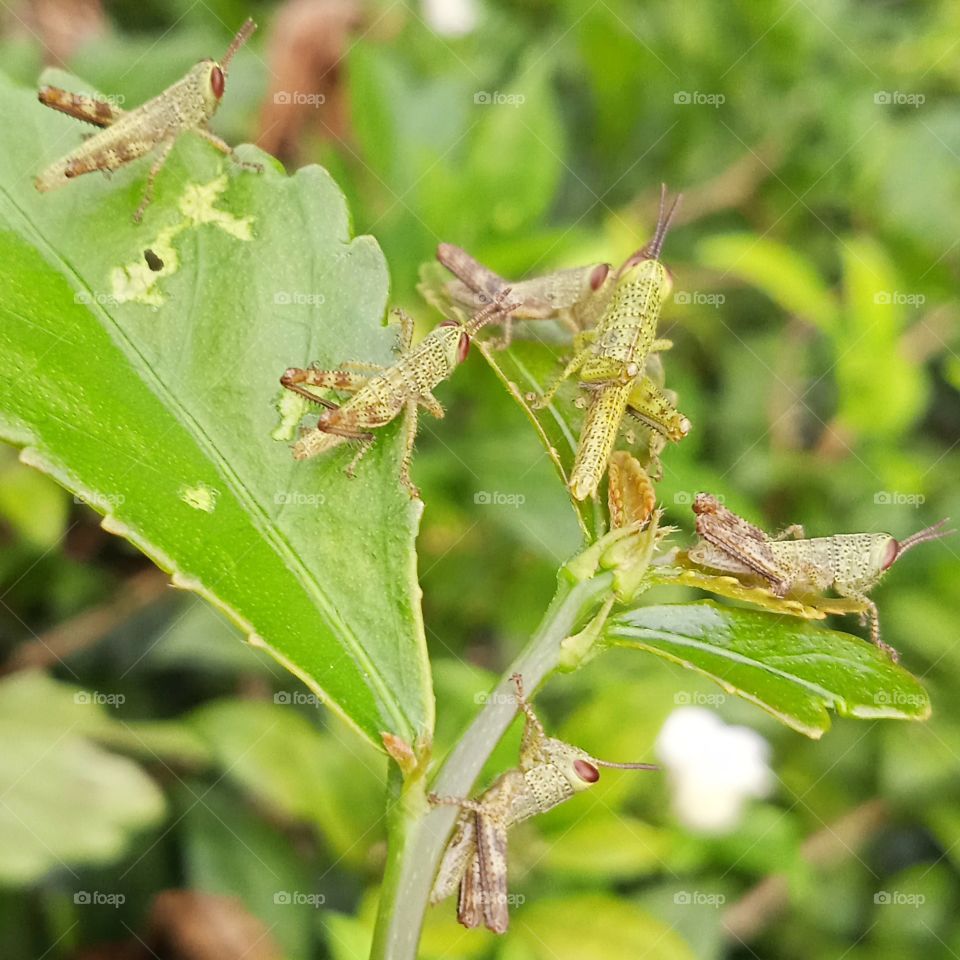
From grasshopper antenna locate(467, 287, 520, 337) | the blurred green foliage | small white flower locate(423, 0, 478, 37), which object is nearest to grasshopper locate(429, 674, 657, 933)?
the blurred green foliage

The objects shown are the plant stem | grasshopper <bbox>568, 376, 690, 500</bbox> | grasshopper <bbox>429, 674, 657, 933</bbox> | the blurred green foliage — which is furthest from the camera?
the blurred green foliage

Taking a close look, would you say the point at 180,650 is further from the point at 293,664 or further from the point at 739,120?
the point at 739,120

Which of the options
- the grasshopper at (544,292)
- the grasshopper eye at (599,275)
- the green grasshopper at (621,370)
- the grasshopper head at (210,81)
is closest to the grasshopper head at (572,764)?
the green grasshopper at (621,370)

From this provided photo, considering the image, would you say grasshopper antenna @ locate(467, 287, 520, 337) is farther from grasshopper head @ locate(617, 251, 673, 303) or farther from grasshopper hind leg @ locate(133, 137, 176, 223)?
grasshopper hind leg @ locate(133, 137, 176, 223)

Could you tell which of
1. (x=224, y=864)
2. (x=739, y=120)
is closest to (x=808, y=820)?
(x=224, y=864)

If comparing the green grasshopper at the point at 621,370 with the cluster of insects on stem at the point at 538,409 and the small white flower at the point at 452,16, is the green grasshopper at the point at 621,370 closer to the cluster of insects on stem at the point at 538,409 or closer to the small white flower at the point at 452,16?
the cluster of insects on stem at the point at 538,409
